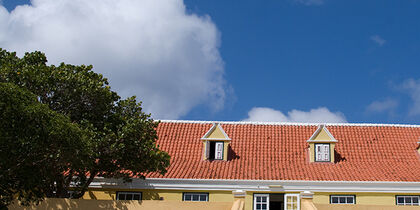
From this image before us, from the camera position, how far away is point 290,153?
22.1 meters

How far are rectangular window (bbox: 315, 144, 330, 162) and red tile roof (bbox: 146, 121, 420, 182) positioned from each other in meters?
0.41

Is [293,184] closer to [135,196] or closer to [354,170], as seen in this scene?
[354,170]

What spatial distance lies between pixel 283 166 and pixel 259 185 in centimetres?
190

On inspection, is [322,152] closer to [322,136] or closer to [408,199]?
[322,136]

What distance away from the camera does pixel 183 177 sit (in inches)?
784

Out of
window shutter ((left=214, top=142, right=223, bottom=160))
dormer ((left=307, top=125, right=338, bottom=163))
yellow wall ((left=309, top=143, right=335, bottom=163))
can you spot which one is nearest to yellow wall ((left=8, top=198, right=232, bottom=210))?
window shutter ((left=214, top=142, right=223, bottom=160))

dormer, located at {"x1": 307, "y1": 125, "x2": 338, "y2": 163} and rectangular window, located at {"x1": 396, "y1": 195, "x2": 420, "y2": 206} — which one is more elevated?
dormer, located at {"x1": 307, "y1": 125, "x2": 338, "y2": 163}

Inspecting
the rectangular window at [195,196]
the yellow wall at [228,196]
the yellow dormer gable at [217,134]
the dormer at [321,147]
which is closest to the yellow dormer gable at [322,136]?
the dormer at [321,147]

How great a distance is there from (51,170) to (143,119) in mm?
3939

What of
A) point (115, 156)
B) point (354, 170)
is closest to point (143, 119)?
point (115, 156)

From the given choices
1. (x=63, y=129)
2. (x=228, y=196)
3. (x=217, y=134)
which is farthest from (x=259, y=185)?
(x=63, y=129)

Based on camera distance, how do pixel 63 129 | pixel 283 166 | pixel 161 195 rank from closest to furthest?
pixel 63 129, pixel 161 195, pixel 283 166

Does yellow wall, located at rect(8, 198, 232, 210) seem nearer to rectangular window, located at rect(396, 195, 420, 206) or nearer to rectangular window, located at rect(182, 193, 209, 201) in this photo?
rectangular window, located at rect(182, 193, 209, 201)

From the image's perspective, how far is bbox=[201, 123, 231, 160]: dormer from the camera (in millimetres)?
21812
